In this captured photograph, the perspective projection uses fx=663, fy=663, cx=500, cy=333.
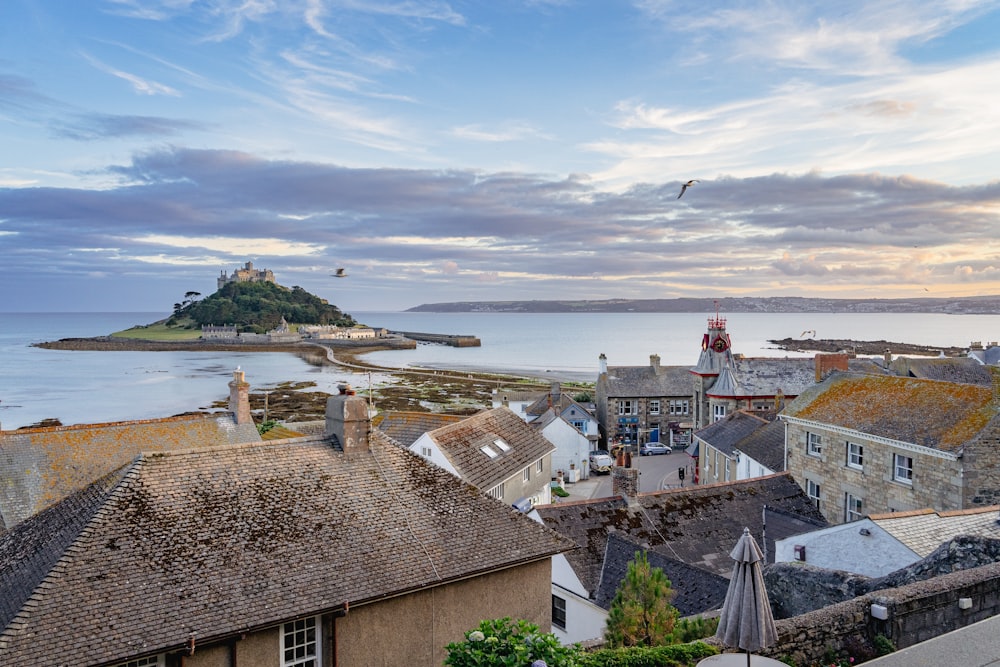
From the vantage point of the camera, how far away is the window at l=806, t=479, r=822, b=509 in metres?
28.3

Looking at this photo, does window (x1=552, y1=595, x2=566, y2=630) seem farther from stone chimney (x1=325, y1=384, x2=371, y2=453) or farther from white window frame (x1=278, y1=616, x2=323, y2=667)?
white window frame (x1=278, y1=616, x2=323, y2=667)

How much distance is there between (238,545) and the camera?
1170cm

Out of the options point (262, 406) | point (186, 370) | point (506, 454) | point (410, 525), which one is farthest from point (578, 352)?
point (410, 525)

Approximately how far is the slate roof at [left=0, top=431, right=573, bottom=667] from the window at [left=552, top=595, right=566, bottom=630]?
6.22m

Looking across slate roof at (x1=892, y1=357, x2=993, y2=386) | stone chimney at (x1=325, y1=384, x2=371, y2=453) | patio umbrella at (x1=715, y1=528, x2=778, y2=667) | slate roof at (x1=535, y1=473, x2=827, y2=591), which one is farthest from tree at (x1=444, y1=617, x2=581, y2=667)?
slate roof at (x1=892, y1=357, x2=993, y2=386)

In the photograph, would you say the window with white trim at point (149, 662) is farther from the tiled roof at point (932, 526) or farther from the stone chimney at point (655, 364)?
the stone chimney at point (655, 364)

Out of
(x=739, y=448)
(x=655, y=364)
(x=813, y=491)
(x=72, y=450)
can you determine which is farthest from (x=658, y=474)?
(x=72, y=450)

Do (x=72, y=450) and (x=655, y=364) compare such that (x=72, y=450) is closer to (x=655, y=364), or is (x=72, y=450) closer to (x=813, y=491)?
(x=813, y=491)

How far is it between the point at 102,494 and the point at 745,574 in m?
11.2

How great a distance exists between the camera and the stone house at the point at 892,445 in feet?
70.0

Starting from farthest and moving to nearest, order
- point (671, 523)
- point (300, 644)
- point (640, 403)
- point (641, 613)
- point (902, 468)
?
point (640, 403)
point (902, 468)
point (671, 523)
point (641, 613)
point (300, 644)

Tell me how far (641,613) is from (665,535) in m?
10.0

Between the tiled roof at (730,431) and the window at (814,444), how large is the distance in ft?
27.7

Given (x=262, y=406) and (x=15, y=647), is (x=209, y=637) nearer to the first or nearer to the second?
(x=15, y=647)
